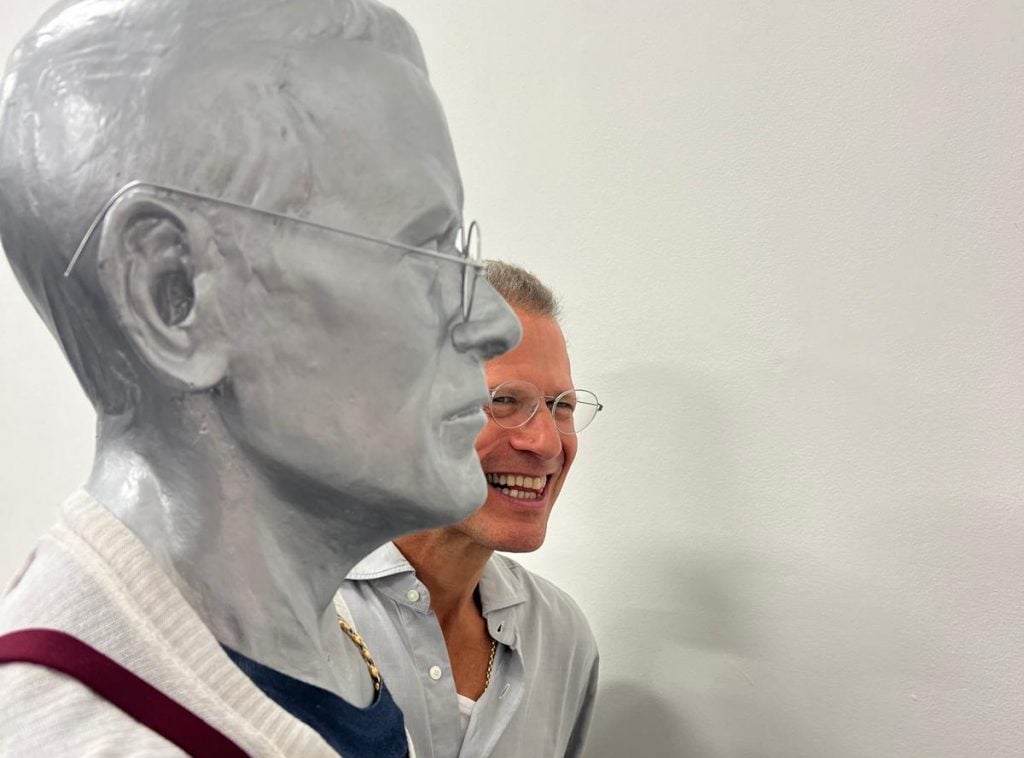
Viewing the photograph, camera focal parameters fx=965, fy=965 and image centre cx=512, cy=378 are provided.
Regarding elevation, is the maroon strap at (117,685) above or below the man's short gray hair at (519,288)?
above

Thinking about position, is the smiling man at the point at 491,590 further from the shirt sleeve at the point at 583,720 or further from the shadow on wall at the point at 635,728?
the shadow on wall at the point at 635,728

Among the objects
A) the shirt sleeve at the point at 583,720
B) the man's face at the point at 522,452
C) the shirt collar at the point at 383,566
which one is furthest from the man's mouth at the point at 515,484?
the shirt sleeve at the point at 583,720

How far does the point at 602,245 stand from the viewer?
1.54m

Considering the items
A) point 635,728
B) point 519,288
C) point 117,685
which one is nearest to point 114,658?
point 117,685

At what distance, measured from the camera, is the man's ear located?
555mm

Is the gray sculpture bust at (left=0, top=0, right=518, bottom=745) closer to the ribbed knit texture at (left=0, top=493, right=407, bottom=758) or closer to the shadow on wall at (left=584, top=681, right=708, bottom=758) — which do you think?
the ribbed knit texture at (left=0, top=493, right=407, bottom=758)

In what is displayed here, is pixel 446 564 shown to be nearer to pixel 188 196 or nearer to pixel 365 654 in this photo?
pixel 365 654

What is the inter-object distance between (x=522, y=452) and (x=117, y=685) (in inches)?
29.2

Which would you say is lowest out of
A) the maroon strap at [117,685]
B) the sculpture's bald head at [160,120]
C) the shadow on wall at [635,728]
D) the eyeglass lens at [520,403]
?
the shadow on wall at [635,728]

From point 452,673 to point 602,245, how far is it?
0.71 metres

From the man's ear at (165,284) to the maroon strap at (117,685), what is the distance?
0.16 m

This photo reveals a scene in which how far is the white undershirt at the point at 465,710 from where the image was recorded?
3.89 feet

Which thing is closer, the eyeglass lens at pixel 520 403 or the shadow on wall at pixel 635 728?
the eyeglass lens at pixel 520 403

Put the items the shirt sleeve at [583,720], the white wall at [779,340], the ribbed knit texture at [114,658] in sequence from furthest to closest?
1. the shirt sleeve at [583,720]
2. the white wall at [779,340]
3. the ribbed knit texture at [114,658]
